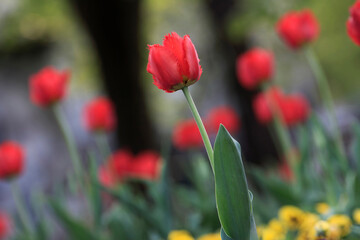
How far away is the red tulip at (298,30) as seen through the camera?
5.60 feet

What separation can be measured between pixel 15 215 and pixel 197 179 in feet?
2.74

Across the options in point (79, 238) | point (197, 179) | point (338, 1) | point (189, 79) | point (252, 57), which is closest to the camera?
point (189, 79)

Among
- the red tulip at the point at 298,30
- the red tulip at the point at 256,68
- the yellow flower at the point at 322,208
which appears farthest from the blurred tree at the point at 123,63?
the yellow flower at the point at 322,208

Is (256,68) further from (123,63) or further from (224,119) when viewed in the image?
(123,63)

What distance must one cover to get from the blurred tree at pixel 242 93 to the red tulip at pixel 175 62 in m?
3.74

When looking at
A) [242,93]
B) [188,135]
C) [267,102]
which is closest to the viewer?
[267,102]

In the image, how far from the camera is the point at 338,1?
12.4 feet

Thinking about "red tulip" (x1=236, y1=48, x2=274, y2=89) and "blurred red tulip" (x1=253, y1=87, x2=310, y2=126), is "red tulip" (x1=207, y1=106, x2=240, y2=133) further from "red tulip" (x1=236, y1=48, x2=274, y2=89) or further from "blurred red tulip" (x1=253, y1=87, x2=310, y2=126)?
"red tulip" (x1=236, y1=48, x2=274, y2=89)

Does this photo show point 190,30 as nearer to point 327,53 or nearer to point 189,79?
point 327,53

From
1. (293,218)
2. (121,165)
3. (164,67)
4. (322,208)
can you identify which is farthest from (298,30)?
(121,165)

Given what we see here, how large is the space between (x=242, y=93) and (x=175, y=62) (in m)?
3.83

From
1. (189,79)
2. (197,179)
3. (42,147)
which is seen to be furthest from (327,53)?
(42,147)

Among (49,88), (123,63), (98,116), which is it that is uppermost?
(123,63)

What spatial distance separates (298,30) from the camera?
1.70 m
